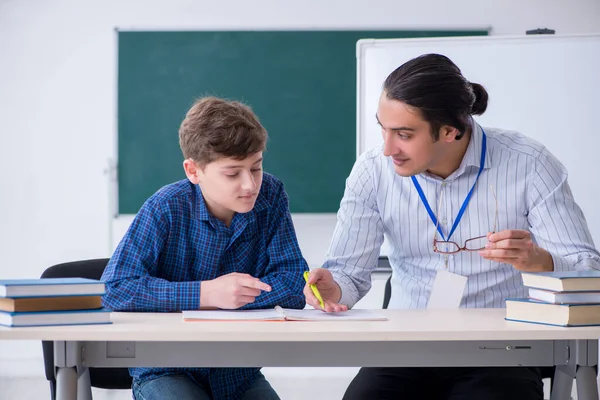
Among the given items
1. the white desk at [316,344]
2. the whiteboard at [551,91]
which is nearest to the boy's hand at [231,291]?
the white desk at [316,344]

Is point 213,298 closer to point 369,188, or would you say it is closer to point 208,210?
point 208,210

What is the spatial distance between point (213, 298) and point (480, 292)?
800 mm

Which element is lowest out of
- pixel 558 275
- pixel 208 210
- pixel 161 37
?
pixel 558 275

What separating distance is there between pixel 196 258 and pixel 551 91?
7.63ft

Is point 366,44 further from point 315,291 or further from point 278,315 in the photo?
point 278,315

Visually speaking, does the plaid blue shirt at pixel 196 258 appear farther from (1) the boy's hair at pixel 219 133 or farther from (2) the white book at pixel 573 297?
(2) the white book at pixel 573 297

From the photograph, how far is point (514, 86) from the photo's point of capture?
3.49 m

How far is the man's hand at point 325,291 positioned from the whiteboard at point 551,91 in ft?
6.20

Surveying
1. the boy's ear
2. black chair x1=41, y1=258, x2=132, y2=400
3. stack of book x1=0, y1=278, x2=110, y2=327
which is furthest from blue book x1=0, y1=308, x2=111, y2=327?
black chair x1=41, y1=258, x2=132, y2=400

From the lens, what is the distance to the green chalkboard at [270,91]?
3.95 metres

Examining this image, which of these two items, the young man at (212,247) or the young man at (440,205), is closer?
the young man at (212,247)

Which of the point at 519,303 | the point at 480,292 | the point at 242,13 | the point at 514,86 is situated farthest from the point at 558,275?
the point at 242,13

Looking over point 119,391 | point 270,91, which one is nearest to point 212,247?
point 270,91

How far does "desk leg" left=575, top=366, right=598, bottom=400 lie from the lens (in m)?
1.55
